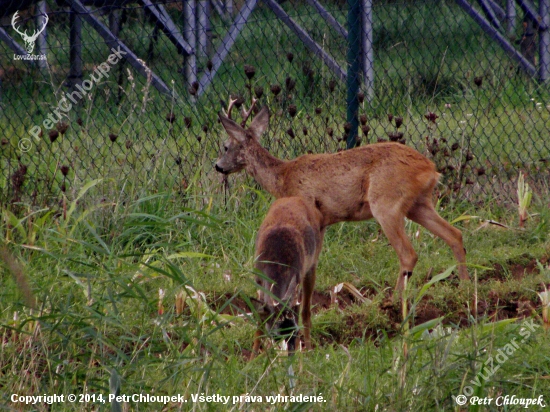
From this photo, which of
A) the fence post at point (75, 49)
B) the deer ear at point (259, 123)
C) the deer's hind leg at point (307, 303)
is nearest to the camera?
the deer's hind leg at point (307, 303)

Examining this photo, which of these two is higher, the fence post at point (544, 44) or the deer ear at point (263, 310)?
the deer ear at point (263, 310)

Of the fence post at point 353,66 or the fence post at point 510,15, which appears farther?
the fence post at point 510,15

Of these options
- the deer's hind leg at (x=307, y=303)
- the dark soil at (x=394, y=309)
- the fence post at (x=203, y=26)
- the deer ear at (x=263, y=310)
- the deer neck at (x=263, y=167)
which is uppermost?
the fence post at (x=203, y=26)

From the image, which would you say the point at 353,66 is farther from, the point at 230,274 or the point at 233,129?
the point at 230,274

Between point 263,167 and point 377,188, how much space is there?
2.96 ft

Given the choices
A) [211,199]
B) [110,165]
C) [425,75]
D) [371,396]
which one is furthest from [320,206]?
[425,75]

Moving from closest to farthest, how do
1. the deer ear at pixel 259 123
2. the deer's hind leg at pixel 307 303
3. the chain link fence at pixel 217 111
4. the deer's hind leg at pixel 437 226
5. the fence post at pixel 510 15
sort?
the deer's hind leg at pixel 307 303
the deer's hind leg at pixel 437 226
the deer ear at pixel 259 123
the chain link fence at pixel 217 111
the fence post at pixel 510 15

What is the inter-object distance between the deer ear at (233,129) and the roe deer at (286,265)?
4.23 feet

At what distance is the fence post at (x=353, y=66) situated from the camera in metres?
6.69

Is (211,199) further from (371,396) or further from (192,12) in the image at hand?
(192,12)

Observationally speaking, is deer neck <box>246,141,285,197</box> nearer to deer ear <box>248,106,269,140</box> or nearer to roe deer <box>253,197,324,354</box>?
deer ear <box>248,106,269,140</box>

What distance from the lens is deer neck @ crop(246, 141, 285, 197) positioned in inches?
228

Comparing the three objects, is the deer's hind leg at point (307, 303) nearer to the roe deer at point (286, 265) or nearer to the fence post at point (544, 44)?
the roe deer at point (286, 265)

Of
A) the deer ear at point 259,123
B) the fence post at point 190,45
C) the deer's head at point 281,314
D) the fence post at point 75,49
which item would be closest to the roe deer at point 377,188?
the deer ear at point 259,123
